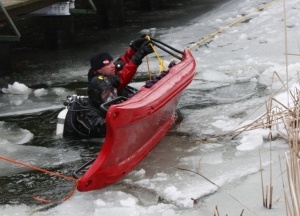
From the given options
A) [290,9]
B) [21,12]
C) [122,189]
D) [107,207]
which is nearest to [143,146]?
[122,189]

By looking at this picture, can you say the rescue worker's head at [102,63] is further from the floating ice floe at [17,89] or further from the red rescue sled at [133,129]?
the floating ice floe at [17,89]

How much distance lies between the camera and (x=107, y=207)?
447 centimetres

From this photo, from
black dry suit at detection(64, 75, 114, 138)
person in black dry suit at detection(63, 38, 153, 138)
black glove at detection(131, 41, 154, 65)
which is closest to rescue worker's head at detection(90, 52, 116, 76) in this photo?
person in black dry suit at detection(63, 38, 153, 138)

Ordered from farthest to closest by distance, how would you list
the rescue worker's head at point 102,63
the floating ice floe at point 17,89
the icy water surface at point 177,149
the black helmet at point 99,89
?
1. the floating ice floe at point 17,89
2. the rescue worker's head at point 102,63
3. the black helmet at point 99,89
4. the icy water surface at point 177,149

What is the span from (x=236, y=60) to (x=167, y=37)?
254 cm

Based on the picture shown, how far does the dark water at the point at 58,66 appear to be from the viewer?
16.5 feet

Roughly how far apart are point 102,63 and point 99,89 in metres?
0.30

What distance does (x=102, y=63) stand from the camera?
5.72m

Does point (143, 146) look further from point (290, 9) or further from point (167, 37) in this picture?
point (290, 9)

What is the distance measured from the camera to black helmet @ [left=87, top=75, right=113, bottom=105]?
5.56 metres

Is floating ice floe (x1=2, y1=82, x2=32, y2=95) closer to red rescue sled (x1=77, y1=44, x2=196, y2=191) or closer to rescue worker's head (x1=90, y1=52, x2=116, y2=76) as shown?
rescue worker's head (x1=90, y1=52, x2=116, y2=76)

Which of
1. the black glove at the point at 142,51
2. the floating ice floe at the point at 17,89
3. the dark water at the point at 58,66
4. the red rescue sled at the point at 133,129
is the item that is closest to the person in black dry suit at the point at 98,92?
the black glove at the point at 142,51

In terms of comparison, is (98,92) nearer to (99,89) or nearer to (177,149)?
(99,89)

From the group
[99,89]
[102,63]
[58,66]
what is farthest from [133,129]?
[58,66]
